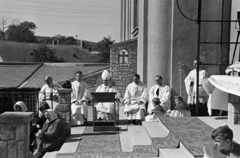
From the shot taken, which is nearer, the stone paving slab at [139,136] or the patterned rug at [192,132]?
the patterned rug at [192,132]

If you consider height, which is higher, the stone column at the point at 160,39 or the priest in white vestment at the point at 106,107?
the stone column at the point at 160,39

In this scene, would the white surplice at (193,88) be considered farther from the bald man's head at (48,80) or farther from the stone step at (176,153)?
the stone step at (176,153)

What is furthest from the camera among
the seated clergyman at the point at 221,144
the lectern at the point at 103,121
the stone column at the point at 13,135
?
the lectern at the point at 103,121

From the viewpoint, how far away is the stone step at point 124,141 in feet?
24.2

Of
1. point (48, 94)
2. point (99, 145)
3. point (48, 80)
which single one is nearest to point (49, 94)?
point (48, 94)

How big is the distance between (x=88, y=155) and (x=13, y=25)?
68.8 meters

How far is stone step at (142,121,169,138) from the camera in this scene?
23.6ft

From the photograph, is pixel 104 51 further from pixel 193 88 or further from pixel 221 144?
pixel 221 144

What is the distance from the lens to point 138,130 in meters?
8.37

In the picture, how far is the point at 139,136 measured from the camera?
7.75 metres

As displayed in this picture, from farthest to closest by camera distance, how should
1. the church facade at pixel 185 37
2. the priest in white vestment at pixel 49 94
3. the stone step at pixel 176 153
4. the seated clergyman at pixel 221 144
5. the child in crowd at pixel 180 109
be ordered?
the church facade at pixel 185 37 → the priest in white vestment at pixel 49 94 → the child in crowd at pixel 180 109 → the stone step at pixel 176 153 → the seated clergyman at pixel 221 144

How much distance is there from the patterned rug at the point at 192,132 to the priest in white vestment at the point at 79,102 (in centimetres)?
283

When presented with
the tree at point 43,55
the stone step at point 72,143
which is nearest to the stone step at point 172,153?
the stone step at point 72,143

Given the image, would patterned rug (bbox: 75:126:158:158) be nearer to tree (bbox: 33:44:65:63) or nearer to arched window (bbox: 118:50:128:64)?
arched window (bbox: 118:50:128:64)
